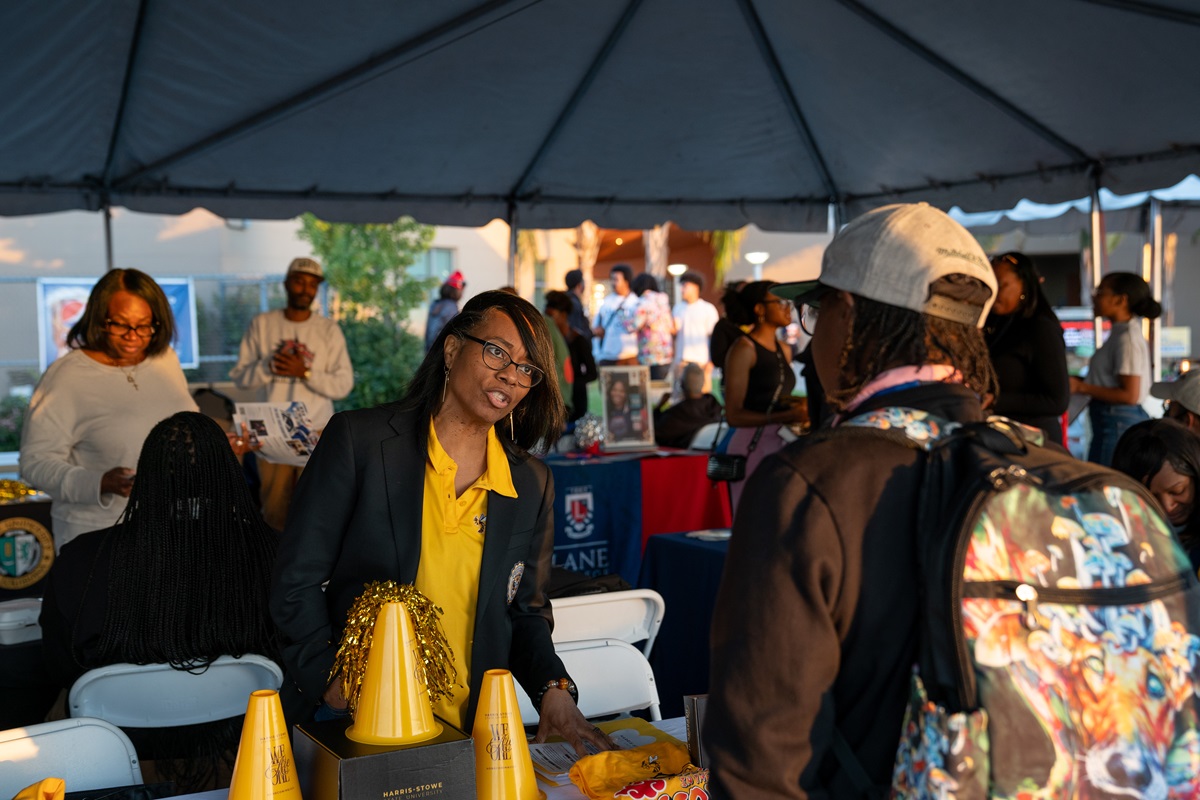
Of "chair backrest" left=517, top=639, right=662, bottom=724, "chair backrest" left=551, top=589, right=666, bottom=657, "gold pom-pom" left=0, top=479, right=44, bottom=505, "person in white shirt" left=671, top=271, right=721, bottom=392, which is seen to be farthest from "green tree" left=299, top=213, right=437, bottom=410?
"chair backrest" left=517, top=639, right=662, bottom=724

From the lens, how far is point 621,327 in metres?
11.6

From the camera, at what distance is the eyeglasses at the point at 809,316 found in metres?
1.43

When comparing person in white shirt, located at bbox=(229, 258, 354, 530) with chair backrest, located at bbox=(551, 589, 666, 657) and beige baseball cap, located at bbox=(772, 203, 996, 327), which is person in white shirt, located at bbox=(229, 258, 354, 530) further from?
beige baseball cap, located at bbox=(772, 203, 996, 327)

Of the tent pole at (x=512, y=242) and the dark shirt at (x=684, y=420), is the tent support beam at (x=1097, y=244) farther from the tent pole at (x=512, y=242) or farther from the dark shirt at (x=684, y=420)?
the tent pole at (x=512, y=242)

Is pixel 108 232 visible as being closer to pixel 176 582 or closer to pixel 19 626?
pixel 19 626

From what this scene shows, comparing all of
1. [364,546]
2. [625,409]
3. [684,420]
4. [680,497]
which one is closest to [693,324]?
[684,420]

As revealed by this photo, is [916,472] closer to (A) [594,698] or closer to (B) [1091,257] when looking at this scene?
(A) [594,698]

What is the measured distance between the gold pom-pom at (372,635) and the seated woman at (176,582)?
1137 millimetres

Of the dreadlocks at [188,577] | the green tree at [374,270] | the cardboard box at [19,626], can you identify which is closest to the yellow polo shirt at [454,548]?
the dreadlocks at [188,577]

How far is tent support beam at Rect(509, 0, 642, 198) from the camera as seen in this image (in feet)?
17.7

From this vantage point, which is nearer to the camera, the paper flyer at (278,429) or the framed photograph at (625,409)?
the paper flyer at (278,429)

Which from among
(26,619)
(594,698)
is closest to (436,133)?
(26,619)

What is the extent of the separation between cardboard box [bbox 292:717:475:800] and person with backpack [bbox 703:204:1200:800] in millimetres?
485

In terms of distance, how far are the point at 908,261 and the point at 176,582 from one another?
2.08m
